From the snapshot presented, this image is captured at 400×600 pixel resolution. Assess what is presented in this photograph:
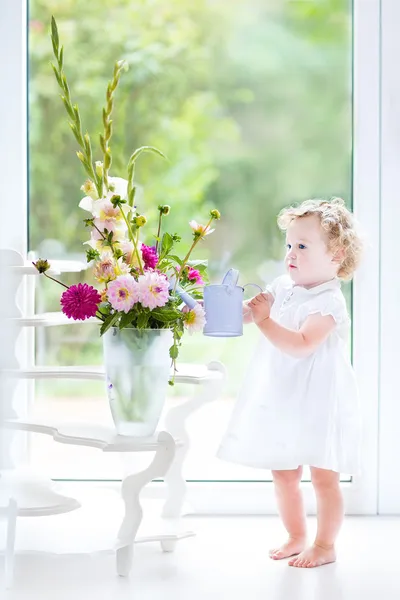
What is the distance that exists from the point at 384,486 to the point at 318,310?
57 cm

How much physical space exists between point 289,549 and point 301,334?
1.51 feet

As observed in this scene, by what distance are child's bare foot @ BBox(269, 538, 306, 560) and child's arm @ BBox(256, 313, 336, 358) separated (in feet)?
1.32

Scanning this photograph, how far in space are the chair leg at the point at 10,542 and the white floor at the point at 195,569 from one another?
20 millimetres

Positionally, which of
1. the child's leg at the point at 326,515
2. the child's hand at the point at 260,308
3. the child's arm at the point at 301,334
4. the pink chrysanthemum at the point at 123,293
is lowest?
the child's leg at the point at 326,515

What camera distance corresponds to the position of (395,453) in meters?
1.97

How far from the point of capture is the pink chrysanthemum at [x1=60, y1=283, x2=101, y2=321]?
144 centimetres

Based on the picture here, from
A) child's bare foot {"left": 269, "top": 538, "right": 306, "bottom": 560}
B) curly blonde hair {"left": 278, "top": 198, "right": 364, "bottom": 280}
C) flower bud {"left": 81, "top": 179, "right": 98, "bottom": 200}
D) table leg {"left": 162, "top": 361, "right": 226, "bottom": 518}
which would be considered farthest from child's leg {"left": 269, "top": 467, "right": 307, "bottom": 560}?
flower bud {"left": 81, "top": 179, "right": 98, "bottom": 200}

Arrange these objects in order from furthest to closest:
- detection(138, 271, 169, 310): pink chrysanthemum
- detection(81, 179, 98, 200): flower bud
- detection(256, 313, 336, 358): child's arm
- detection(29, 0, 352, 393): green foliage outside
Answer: detection(29, 0, 352, 393): green foliage outside < detection(256, 313, 336, 358): child's arm < detection(81, 179, 98, 200): flower bud < detection(138, 271, 169, 310): pink chrysanthemum

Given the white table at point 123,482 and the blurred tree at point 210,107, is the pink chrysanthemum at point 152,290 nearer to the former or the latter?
the white table at point 123,482

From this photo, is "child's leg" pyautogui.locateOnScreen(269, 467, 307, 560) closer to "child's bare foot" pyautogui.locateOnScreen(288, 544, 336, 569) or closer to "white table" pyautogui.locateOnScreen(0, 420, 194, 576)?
"child's bare foot" pyautogui.locateOnScreen(288, 544, 336, 569)

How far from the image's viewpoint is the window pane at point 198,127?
6.50 ft

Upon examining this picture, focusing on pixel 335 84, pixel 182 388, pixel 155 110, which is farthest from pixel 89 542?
pixel 335 84

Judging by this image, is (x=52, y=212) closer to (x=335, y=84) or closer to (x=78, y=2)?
(x=78, y=2)

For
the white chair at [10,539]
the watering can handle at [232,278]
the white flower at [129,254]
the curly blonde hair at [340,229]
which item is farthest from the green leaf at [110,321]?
the curly blonde hair at [340,229]
